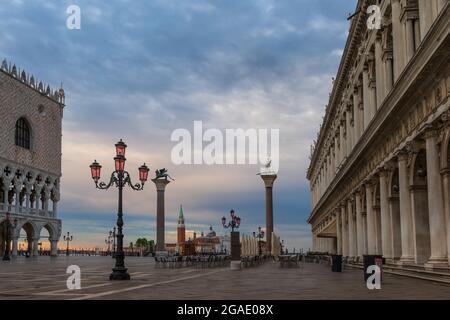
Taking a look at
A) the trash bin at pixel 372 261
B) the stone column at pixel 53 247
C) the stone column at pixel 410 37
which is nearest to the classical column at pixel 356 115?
the stone column at pixel 410 37

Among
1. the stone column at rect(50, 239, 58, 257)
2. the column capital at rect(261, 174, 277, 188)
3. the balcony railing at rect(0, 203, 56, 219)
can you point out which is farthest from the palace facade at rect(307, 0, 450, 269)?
the stone column at rect(50, 239, 58, 257)

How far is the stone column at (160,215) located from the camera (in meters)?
60.1

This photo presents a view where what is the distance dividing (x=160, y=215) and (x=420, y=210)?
136 ft

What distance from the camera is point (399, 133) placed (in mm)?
22469

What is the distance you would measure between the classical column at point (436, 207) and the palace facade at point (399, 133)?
0.03 meters

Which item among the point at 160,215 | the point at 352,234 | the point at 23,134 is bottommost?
the point at 352,234

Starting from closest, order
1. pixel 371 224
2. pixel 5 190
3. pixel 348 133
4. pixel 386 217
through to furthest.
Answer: pixel 386 217
pixel 371 224
pixel 348 133
pixel 5 190

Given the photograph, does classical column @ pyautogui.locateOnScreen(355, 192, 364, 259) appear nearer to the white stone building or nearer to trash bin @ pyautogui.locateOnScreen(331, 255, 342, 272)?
trash bin @ pyautogui.locateOnScreen(331, 255, 342, 272)

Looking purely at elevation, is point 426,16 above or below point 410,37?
below

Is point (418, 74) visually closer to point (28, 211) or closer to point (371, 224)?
point (371, 224)

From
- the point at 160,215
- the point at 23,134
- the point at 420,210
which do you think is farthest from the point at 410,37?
the point at 23,134

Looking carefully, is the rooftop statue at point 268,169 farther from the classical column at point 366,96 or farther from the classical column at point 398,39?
the classical column at point 398,39
